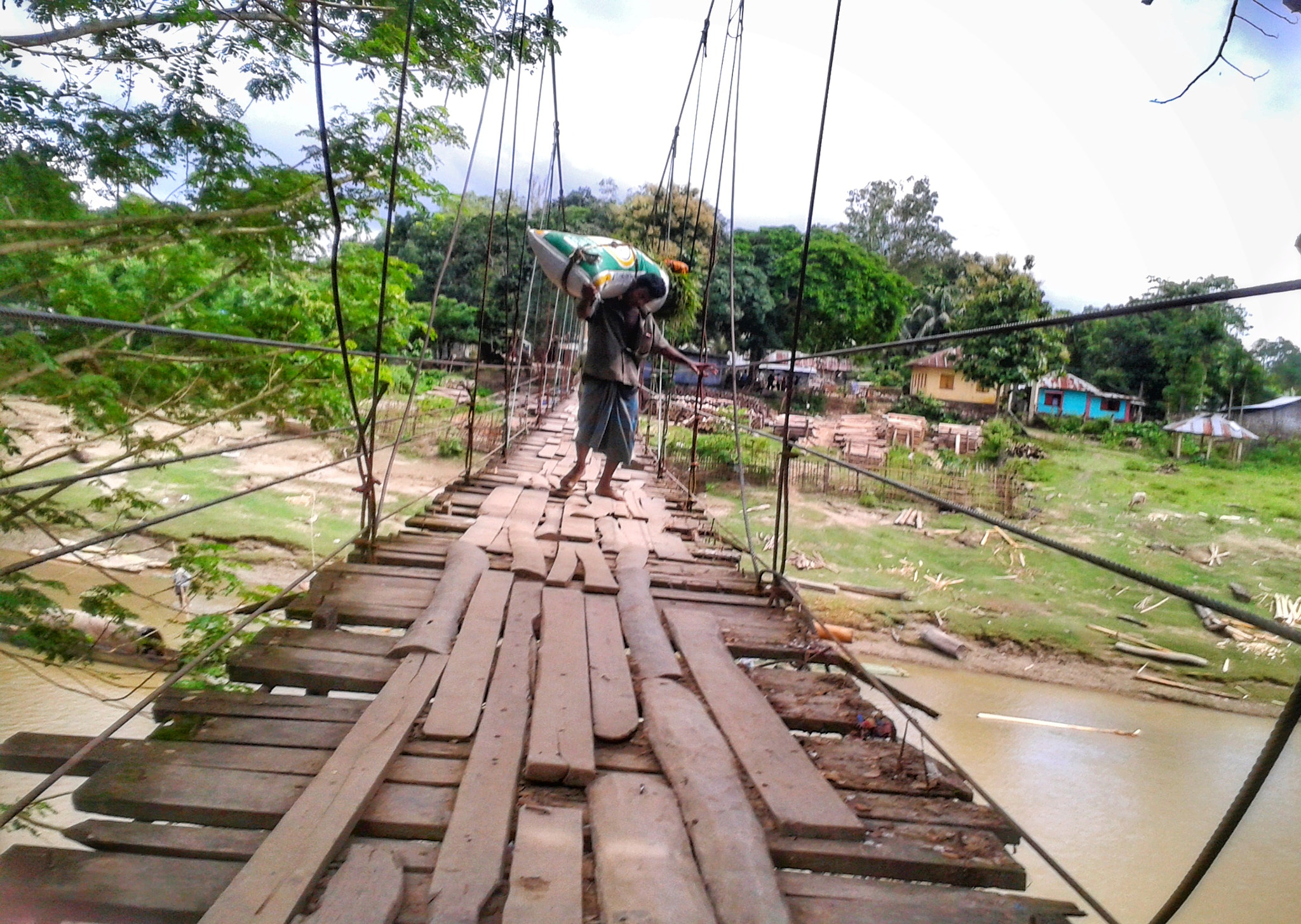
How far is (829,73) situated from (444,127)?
11.1 ft

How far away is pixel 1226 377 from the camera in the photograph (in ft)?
21.8

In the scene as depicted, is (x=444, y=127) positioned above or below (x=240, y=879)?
above

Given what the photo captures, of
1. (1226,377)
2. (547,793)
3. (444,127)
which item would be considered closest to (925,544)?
(1226,377)

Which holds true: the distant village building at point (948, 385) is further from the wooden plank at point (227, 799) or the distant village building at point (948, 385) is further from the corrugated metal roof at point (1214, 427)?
the wooden plank at point (227, 799)

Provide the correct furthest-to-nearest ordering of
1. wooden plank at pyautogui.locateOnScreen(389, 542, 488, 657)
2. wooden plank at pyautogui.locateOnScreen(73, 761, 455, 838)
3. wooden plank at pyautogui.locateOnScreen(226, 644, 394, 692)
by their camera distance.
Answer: wooden plank at pyautogui.locateOnScreen(389, 542, 488, 657) < wooden plank at pyautogui.locateOnScreen(226, 644, 394, 692) < wooden plank at pyautogui.locateOnScreen(73, 761, 455, 838)

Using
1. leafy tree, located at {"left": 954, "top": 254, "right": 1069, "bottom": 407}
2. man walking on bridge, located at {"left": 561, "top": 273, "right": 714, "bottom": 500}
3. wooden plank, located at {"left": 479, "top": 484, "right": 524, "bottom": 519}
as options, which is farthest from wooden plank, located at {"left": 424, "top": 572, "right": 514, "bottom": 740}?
leafy tree, located at {"left": 954, "top": 254, "right": 1069, "bottom": 407}

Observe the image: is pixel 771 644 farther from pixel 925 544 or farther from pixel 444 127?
pixel 925 544

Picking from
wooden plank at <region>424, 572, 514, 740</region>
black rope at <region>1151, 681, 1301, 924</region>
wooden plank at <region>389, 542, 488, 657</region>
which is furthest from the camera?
wooden plank at <region>389, 542, 488, 657</region>

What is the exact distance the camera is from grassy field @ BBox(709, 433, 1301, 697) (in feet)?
29.5

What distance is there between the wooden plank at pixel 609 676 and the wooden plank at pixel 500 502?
0.88 metres

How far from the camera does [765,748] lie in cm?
106

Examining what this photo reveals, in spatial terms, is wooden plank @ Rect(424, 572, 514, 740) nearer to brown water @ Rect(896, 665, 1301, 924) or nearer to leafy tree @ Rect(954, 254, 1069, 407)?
brown water @ Rect(896, 665, 1301, 924)

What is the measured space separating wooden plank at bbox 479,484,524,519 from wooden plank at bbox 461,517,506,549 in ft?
0.16

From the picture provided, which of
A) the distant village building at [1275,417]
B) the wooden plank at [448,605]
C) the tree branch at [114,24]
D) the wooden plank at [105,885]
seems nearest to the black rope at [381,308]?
the wooden plank at [448,605]
